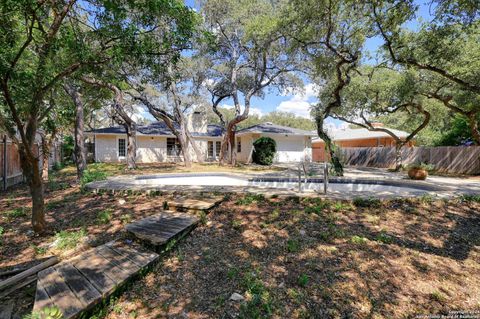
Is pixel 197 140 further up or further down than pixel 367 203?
further up

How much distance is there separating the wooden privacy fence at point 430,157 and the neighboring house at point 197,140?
13.6ft

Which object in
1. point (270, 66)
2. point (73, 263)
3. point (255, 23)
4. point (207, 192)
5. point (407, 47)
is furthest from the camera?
point (270, 66)

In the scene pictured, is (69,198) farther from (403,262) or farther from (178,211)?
(403,262)

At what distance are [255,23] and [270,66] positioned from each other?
14.4 ft

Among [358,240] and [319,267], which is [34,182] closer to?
[319,267]

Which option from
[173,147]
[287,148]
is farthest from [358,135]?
[173,147]

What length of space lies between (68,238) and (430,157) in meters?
17.7

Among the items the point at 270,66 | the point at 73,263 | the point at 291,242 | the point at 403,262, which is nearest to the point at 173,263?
the point at 73,263

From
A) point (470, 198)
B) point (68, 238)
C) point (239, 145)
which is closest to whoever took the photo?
point (68, 238)

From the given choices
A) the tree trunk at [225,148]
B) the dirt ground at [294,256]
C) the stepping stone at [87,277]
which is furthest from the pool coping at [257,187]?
the tree trunk at [225,148]

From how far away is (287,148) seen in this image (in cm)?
2230

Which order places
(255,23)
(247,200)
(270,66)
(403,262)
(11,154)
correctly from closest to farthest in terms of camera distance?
1. (403,262)
2. (247,200)
3. (11,154)
4. (255,23)
5. (270,66)

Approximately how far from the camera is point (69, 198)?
23.3ft

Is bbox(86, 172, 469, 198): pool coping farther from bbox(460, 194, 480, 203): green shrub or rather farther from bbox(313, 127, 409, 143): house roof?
bbox(313, 127, 409, 143): house roof
